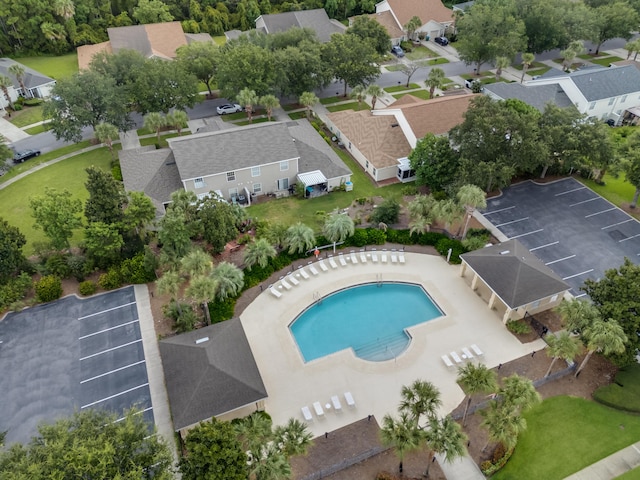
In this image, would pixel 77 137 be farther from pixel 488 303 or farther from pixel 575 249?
pixel 575 249

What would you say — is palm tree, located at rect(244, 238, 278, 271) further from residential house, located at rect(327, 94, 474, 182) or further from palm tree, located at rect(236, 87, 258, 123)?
palm tree, located at rect(236, 87, 258, 123)

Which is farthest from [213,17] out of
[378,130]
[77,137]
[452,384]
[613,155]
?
[452,384]

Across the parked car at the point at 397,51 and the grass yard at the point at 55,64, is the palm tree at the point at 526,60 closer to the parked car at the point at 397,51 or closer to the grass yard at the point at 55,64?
the parked car at the point at 397,51

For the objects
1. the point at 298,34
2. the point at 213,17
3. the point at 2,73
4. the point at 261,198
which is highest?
the point at 213,17

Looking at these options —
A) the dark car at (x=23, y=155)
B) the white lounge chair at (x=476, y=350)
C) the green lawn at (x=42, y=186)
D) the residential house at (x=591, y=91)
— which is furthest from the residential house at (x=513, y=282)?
the dark car at (x=23, y=155)

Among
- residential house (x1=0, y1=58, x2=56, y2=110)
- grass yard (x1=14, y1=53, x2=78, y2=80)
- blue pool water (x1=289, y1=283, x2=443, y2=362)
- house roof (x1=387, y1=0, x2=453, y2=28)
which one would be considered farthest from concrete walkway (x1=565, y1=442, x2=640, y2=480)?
grass yard (x1=14, y1=53, x2=78, y2=80)

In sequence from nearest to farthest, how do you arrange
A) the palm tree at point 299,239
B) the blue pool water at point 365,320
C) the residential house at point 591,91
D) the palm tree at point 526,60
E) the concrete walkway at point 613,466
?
the concrete walkway at point 613,466
the blue pool water at point 365,320
the palm tree at point 299,239
the residential house at point 591,91
the palm tree at point 526,60

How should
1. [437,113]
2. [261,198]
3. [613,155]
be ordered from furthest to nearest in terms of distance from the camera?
[437,113], [261,198], [613,155]
